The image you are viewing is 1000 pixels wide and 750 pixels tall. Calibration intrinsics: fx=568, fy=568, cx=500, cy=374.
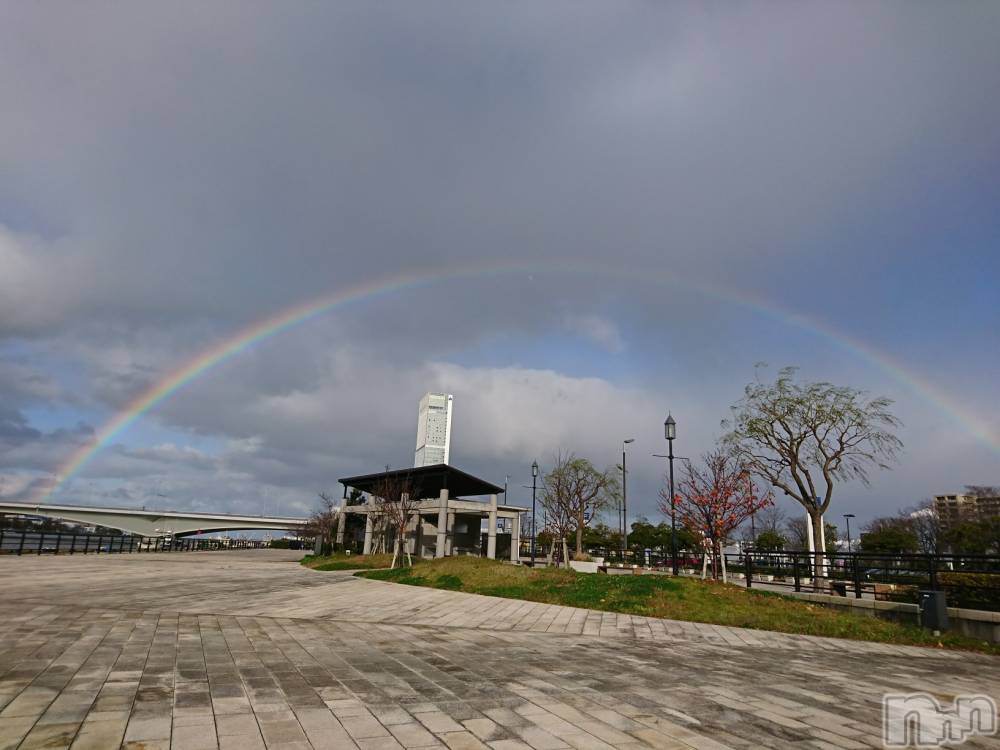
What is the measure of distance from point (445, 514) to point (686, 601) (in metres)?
25.4

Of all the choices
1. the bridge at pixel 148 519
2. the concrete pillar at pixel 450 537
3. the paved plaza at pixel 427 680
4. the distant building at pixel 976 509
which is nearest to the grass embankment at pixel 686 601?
the paved plaza at pixel 427 680

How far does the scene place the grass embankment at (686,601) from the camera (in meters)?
11.3

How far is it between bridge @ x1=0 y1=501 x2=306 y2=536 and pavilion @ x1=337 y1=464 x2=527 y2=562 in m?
47.0

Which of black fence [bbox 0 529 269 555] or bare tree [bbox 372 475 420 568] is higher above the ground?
bare tree [bbox 372 475 420 568]

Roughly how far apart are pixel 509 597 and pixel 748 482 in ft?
37.5

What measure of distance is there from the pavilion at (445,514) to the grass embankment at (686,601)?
58.5 ft

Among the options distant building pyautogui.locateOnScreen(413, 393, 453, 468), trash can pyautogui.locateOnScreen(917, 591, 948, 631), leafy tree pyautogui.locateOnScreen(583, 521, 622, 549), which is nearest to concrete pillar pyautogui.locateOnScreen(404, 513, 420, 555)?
leafy tree pyautogui.locateOnScreen(583, 521, 622, 549)

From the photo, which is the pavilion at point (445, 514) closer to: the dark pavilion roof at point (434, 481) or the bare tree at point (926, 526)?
the dark pavilion roof at point (434, 481)

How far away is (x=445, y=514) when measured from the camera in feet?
123

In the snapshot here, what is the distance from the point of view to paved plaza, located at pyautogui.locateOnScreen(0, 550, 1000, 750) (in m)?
4.71

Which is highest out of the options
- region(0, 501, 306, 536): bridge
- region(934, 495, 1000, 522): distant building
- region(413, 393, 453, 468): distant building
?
region(413, 393, 453, 468): distant building

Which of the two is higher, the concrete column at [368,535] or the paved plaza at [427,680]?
the paved plaza at [427,680]

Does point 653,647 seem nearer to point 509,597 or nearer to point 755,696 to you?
point 755,696

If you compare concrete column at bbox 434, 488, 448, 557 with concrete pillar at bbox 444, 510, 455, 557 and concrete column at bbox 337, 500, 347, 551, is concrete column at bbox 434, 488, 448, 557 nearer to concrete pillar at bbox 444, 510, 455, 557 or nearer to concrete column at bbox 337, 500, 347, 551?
concrete pillar at bbox 444, 510, 455, 557
